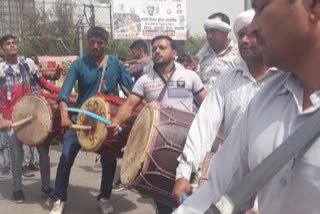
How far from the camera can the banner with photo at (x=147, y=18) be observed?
1658 centimetres

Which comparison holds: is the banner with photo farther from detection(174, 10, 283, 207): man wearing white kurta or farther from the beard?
detection(174, 10, 283, 207): man wearing white kurta

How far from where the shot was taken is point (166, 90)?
363cm

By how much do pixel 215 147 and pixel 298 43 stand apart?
1.88 metres

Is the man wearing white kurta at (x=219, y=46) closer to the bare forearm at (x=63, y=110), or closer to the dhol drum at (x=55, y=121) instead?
the bare forearm at (x=63, y=110)

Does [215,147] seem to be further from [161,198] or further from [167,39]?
[167,39]

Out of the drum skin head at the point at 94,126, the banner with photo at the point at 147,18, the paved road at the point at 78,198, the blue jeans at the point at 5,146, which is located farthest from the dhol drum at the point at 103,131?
the banner with photo at the point at 147,18

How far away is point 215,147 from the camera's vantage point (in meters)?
2.87

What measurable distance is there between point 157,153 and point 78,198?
259 centimetres

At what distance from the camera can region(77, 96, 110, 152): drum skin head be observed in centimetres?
366

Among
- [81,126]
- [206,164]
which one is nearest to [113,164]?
[81,126]

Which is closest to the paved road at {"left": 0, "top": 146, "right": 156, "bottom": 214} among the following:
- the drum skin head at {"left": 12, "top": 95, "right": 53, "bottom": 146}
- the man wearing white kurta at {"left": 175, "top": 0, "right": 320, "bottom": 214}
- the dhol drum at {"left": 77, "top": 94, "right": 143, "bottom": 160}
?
the drum skin head at {"left": 12, "top": 95, "right": 53, "bottom": 146}

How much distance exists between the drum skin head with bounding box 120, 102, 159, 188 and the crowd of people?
0.95ft

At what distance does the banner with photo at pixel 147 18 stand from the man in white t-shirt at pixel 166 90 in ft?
42.8

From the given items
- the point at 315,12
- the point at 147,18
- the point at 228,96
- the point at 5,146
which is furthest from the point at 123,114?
the point at 147,18
